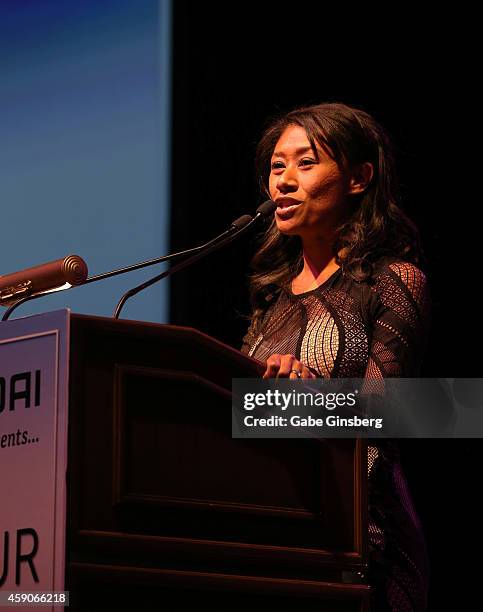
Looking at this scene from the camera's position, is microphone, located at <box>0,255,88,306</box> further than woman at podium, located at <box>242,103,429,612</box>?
No

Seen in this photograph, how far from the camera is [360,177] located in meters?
2.26

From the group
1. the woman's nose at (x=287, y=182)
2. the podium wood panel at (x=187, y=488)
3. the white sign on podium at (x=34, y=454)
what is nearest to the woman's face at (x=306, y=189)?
the woman's nose at (x=287, y=182)

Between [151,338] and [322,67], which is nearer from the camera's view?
[151,338]

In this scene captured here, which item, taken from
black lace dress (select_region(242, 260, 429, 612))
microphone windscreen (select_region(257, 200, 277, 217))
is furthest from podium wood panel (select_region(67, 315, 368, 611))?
microphone windscreen (select_region(257, 200, 277, 217))

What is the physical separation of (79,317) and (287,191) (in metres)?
0.89

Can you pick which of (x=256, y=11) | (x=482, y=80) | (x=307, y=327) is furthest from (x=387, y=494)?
(x=256, y=11)

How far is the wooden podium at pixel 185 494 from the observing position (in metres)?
1.37

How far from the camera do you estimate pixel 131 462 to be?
1407 mm

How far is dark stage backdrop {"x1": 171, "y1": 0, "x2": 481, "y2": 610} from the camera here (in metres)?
2.59

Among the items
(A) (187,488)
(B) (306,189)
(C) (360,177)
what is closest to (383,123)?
(C) (360,177)

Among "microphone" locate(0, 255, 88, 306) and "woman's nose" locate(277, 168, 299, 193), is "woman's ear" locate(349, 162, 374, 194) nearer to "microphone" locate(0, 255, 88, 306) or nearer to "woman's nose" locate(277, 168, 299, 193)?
"woman's nose" locate(277, 168, 299, 193)

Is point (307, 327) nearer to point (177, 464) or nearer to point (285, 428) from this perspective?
point (285, 428)

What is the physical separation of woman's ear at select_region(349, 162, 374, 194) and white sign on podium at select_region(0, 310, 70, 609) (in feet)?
3.25

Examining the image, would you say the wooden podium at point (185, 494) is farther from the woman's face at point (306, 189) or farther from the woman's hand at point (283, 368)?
the woman's face at point (306, 189)
